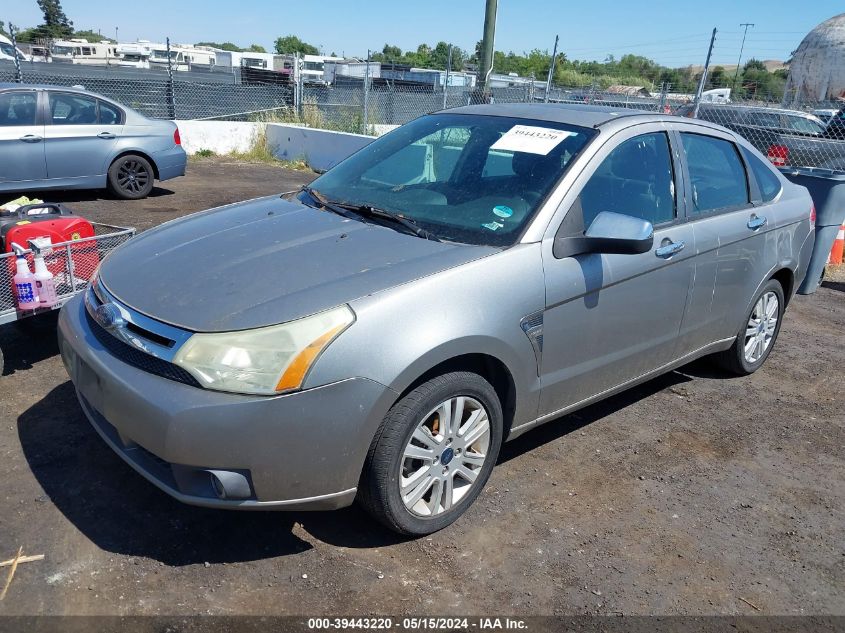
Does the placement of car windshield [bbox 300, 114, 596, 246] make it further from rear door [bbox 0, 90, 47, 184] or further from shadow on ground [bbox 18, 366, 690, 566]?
rear door [bbox 0, 90, 47, 184]

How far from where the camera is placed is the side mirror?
3.22 m

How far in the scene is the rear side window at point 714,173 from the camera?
411 centimetres

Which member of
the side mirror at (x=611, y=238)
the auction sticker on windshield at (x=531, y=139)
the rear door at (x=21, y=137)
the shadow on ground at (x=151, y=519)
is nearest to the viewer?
the shadow on ground at (x=151, y=519)

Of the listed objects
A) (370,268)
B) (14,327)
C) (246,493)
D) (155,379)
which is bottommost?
(14,327)

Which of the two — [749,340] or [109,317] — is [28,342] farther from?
[749,340]

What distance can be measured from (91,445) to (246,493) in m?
1.45

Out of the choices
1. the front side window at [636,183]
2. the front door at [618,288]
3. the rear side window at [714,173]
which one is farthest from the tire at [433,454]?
the rear side window at [714,173]

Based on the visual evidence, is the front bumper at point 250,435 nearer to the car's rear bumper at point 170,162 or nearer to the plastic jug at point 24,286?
the plastic jug at point 24,286

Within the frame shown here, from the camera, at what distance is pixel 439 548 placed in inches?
120

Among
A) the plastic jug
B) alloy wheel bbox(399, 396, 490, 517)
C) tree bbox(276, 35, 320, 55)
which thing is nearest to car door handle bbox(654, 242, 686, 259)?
alloy wheel bbox(399, 396, 490, 517)

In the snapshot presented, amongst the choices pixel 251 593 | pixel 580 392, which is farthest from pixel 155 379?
pixel 580 392

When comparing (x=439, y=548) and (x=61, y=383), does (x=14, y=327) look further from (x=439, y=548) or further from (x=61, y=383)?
(x=439, y=548)

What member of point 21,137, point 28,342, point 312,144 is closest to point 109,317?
point 28,342

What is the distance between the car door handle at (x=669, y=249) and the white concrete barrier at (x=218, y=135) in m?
13.1
